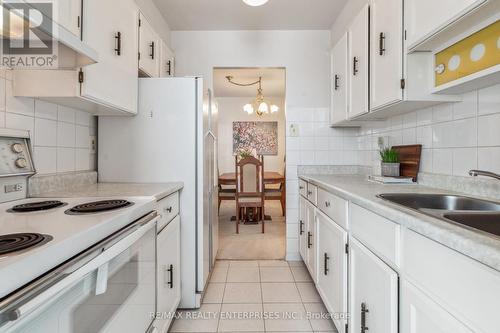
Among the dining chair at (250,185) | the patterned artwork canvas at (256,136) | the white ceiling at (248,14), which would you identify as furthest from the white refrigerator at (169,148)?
the patterned artwork canvas at (256,136)

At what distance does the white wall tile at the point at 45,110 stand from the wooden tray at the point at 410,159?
218cm

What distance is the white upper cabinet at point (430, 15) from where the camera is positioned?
1.02 metres

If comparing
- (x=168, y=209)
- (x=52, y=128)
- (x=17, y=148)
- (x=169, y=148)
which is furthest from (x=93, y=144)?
(x=168, y=209)

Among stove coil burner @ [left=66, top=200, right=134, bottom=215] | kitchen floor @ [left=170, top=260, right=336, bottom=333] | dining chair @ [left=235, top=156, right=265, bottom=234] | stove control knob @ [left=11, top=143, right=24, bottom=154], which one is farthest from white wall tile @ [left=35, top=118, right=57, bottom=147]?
dining chair @ [left=235, top=156, right=265, bottom=234]

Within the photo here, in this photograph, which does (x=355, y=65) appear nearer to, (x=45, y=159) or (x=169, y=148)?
(x=169, y=148)

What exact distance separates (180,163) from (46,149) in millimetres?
748

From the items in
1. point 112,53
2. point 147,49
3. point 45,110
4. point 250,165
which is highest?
point 147,49

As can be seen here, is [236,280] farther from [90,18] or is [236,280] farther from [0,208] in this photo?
[90,18]

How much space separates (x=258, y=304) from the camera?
1946mm

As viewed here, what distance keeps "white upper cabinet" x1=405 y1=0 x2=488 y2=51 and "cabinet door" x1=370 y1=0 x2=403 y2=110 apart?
8 cm

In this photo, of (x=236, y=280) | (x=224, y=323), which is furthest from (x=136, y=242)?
(x=236, y=280)

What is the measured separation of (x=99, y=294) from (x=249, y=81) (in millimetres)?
4725

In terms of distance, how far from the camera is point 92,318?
2.45 ft

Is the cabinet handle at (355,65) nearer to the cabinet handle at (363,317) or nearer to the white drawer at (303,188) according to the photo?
the white drawer at (303,188)
